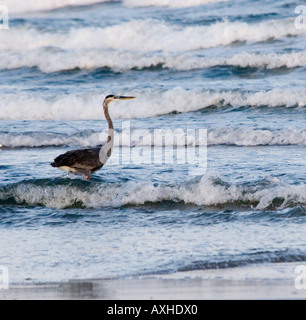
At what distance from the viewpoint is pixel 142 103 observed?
617 inches

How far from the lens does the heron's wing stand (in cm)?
985

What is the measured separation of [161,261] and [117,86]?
443 inches

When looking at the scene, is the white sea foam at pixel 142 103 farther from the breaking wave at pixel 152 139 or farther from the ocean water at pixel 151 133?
the breaking wave at pixel 152 139

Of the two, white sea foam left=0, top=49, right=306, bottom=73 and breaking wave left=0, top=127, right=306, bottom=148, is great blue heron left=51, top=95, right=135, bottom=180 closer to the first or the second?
breaking wave left=0, top=127, right=306, bottom=148

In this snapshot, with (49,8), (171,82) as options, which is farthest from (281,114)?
(49,8)

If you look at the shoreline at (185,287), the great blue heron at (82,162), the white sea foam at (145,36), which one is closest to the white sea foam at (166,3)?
the white sea foam at (145,36)

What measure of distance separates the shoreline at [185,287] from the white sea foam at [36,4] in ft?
65.6

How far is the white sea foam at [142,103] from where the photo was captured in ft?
48.8

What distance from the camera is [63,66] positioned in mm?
19625

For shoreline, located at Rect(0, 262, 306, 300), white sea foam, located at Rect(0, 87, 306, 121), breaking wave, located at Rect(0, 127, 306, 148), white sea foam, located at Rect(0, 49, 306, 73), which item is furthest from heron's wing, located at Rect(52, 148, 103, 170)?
white sea foam, located at Rect(0, 49, 306, 73)

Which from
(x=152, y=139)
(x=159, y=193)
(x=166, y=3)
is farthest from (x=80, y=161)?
(x=166, y=3)

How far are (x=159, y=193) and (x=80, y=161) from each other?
1513 millimetres

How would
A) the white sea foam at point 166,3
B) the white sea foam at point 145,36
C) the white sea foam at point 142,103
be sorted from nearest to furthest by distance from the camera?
the white sea foam at point 142,103, the white sea foam at point 145,36, the white sea foam at point 166,3

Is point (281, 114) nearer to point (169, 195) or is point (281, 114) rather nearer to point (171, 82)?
point (171, 82)
